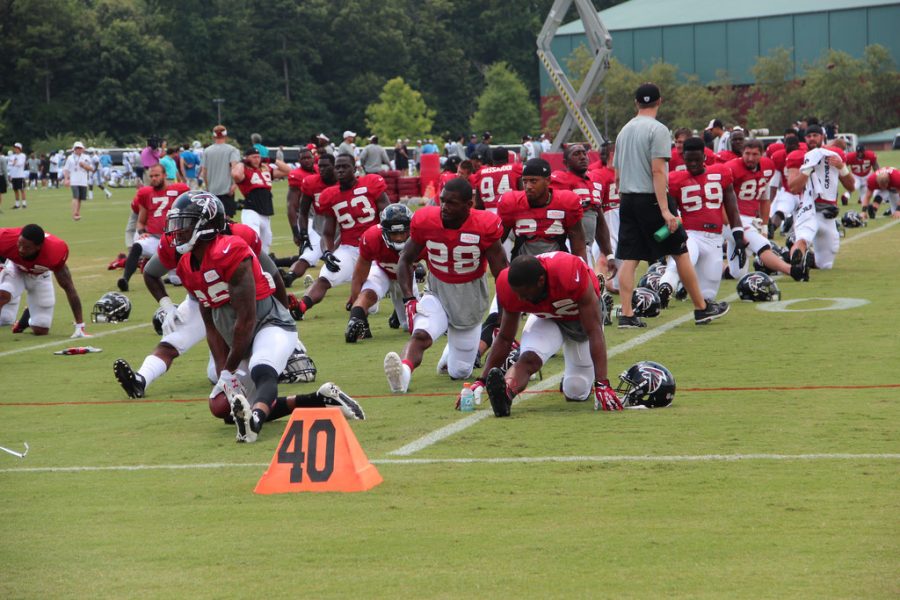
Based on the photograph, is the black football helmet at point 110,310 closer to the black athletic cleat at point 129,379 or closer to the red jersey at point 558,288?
the black athletic cleat at point 129,379

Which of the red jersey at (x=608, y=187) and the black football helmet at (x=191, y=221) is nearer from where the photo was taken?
the black football helmet at (x=191, y=221)

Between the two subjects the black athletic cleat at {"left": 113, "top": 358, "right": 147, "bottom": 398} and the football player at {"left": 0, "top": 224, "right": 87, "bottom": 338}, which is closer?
the black athletic cleat at {"left": 113, "top": 358, "right": 147, "bottom": 398}

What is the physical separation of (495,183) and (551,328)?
713 cm

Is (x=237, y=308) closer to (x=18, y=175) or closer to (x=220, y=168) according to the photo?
(x=220, y=168)

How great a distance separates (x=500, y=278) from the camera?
9016 mm

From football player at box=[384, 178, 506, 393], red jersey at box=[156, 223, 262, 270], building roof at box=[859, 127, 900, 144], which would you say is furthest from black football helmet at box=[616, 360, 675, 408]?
building roof at box=[859, 127, 900, 144]

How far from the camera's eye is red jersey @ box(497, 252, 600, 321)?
8.75m

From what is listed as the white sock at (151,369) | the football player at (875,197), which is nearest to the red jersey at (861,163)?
the football player at (875,197)

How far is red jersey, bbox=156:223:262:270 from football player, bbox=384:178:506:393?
4.60ft

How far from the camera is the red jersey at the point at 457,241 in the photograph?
10.5m

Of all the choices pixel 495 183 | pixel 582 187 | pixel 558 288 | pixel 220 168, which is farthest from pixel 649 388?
pixel 220 168

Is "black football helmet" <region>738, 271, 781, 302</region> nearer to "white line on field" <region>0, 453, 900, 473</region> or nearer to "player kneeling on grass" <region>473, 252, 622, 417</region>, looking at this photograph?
"player kneeling on grass" <region>473, 252, 622, 417</region>

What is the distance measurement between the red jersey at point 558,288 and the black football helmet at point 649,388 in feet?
2.03

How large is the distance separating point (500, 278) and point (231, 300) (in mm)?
1741
